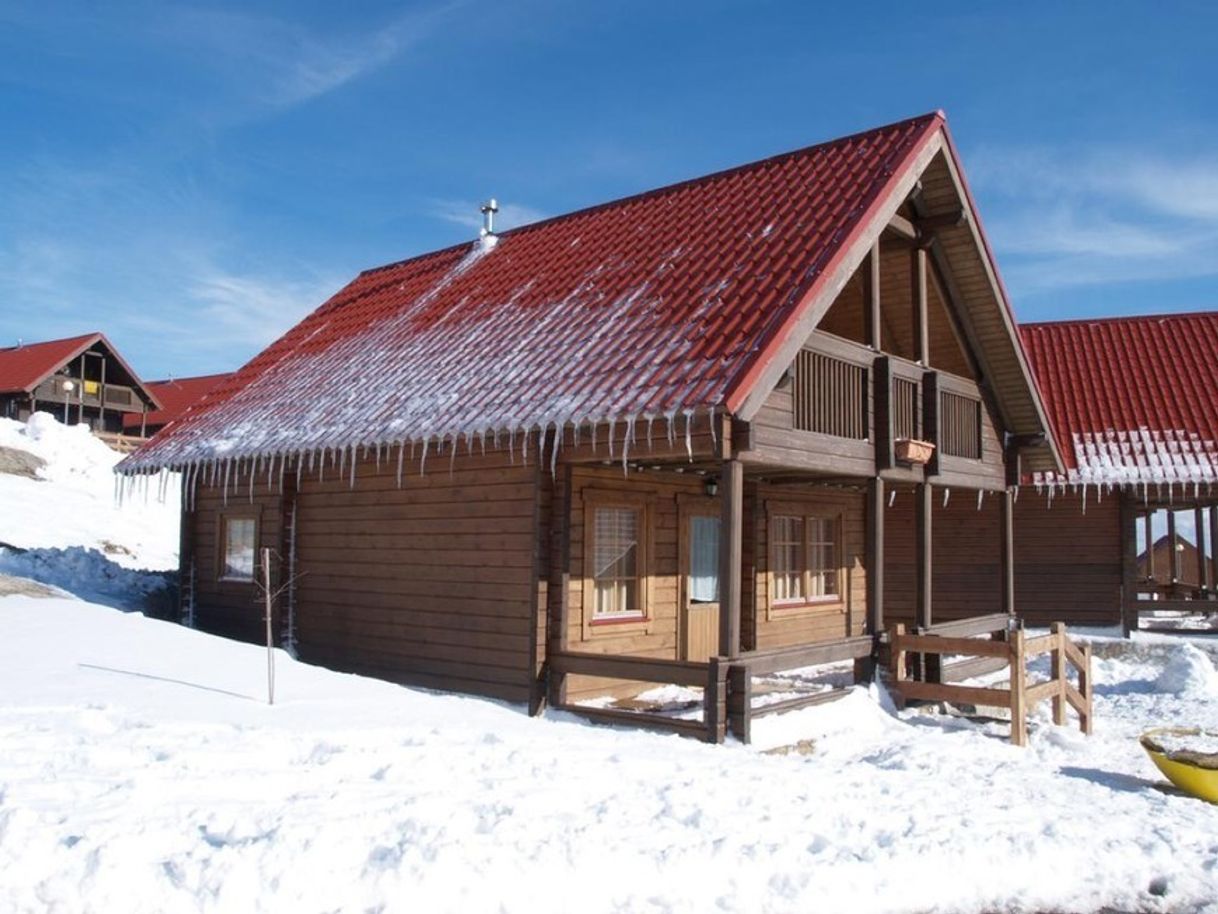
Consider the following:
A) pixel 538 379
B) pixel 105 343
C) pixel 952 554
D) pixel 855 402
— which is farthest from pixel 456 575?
pixel 105 343

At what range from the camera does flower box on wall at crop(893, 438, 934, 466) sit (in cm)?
1208

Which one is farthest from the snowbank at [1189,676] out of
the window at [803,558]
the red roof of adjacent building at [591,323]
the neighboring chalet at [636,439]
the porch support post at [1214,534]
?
the porch support post at [1214,534]

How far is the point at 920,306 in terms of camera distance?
13.0 m

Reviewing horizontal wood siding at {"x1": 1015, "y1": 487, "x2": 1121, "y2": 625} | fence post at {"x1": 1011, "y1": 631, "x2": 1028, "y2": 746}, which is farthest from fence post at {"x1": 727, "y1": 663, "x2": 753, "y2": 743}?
horizontal wood siding at {"x1": 1015, "y1": 487, "x2": 1121, "y2": 625}

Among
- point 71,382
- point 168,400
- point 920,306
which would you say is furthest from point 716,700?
point 168,400

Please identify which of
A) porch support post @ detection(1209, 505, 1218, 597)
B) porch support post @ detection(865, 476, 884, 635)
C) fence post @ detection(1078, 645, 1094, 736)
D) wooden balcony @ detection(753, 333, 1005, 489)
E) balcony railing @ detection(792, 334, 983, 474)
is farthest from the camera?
porch support post @ detection(1209, 505, 1218, 597)

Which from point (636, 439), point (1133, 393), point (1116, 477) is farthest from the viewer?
point (1133, 393)

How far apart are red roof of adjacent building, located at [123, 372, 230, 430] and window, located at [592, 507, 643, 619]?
46.0 m

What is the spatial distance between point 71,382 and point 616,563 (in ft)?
142

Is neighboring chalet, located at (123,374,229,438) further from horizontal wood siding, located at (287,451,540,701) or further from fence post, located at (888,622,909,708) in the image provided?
fence post, located at (888,622,909,708)

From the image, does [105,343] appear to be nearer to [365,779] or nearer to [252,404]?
[252,404]

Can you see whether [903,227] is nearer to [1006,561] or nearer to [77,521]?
[1006,561]

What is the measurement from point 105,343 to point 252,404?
122 feet

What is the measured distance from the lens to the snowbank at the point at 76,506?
91.0 feet
